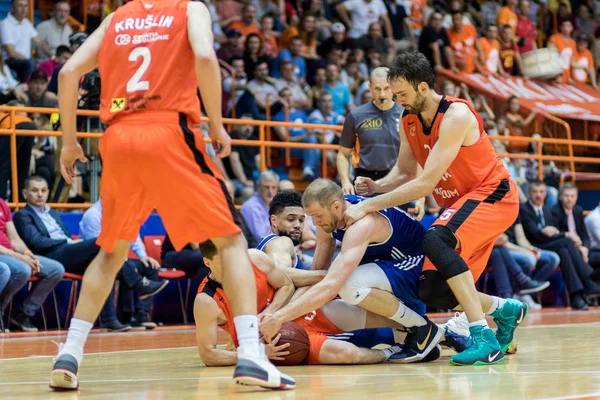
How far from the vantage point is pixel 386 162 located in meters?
8.73

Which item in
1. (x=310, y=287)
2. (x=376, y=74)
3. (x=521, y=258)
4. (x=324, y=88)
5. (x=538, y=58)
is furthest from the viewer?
(x=538, y=58)

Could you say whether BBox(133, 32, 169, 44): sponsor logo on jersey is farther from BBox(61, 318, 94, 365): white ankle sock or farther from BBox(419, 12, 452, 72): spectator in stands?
BBox(419, 12, 452, 72): spectator in stands

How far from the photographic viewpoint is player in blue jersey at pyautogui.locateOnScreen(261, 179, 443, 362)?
5211 millimetres

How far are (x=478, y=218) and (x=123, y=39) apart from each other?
7.50ft

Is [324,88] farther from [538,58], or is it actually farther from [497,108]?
[538,58]

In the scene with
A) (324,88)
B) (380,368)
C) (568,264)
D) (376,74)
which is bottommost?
(568,264)

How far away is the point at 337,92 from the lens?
1416cm

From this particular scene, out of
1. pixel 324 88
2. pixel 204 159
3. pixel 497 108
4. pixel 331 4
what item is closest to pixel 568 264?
pixel 324 88

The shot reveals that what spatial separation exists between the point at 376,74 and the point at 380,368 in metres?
3.55

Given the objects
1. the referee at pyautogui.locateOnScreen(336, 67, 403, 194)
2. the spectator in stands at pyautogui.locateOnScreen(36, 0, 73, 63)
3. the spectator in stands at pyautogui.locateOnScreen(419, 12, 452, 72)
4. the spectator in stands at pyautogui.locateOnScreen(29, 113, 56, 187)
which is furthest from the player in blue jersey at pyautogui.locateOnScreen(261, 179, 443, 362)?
the spectator in stands at pyautogui.locateOnScreen(419, 12, 452, 72)

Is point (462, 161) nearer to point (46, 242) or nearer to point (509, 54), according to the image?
point (46, 242)

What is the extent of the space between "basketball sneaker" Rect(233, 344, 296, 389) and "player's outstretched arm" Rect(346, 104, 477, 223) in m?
1.54

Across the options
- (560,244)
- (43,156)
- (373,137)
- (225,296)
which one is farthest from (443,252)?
(560,244)

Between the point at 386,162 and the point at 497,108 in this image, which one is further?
the point at 497,108
